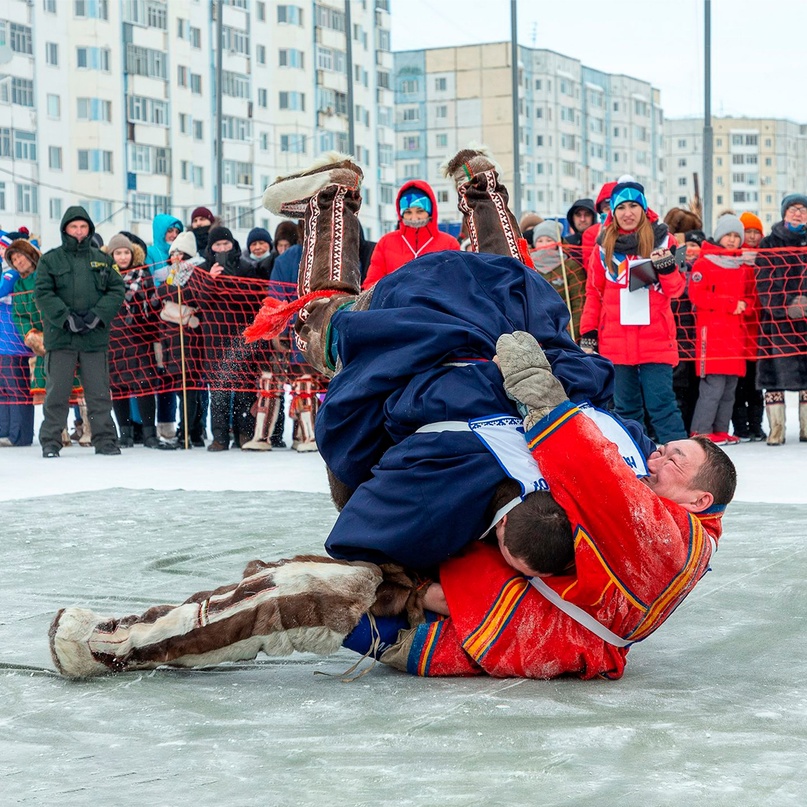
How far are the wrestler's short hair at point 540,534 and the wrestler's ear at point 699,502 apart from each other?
320mm

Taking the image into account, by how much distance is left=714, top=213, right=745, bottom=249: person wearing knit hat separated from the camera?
8453 millimetres

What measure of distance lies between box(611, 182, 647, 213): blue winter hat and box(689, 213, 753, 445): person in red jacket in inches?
45.1

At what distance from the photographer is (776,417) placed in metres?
8.35

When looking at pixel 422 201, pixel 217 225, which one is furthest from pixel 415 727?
pixel 217 225

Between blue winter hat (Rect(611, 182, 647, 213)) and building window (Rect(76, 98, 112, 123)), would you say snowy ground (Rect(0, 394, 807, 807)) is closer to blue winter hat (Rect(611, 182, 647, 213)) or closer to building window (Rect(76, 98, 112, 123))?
blue winter hat (Rect(611, 182, 647, 213))

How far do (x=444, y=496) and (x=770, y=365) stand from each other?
600 centimetres

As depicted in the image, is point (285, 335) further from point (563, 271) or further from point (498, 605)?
point (498, 605)

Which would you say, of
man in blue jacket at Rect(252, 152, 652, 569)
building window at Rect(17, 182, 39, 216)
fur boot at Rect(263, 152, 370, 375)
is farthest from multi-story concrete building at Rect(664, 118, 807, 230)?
man in blue jacket at Rect(252, 152, 652, 569)

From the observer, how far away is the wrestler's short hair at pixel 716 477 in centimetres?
287

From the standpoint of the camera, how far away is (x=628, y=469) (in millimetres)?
2664

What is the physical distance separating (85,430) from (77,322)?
1.34m

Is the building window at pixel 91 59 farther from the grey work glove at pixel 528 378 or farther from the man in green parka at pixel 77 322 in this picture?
the grey work glove at pixel 528 378

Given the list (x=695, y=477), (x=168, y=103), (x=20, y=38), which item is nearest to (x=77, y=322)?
(x=695, y=477)

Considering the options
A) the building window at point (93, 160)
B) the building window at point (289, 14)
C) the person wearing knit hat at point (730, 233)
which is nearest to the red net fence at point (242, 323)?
the person wearing knit hat at point (730, 233)
